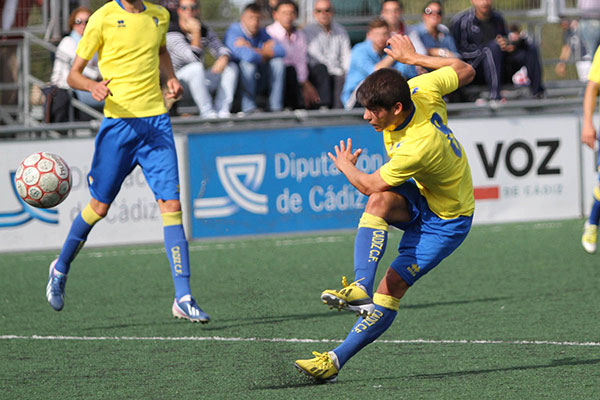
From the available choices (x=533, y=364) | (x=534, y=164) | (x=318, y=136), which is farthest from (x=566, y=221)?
(x=533, y=364)

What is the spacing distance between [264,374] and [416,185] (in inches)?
50.1

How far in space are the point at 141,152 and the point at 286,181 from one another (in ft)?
16.3

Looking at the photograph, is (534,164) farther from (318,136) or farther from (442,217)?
(442,217)

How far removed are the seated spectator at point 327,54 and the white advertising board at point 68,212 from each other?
300 centimetres

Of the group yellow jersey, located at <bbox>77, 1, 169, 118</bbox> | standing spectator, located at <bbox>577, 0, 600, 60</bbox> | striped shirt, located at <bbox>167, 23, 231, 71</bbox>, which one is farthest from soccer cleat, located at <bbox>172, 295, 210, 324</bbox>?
standing spectator, located at <bbox>577, 0, 600, 60</bbox>

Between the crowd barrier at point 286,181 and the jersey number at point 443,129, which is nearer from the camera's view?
the jersey number at point 443,129

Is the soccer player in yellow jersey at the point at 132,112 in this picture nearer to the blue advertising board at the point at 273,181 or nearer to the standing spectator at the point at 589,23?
the blue advertising board at the point at 273,181

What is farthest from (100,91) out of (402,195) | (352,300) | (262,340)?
(352,300)

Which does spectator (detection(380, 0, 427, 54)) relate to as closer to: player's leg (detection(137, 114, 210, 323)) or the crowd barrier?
the crowd barrier

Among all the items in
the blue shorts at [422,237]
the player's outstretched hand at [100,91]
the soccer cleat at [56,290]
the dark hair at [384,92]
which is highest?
the dark hair at [384,92]

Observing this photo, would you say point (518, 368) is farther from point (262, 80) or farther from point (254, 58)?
point (262, 80)

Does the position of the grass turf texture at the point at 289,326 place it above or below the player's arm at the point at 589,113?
below

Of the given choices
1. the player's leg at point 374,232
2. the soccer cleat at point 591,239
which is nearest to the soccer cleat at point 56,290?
the player's leg at point 374,232

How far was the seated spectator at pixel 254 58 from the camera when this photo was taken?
12688mm
